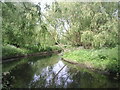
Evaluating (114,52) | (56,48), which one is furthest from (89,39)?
(56,48)

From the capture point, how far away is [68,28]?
1959cm

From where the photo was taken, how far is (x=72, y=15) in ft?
60.1

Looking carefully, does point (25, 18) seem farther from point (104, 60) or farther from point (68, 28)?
point (68, 28)

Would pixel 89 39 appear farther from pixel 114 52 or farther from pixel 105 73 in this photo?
pixel 105 73

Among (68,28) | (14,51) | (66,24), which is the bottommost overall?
(14,51)

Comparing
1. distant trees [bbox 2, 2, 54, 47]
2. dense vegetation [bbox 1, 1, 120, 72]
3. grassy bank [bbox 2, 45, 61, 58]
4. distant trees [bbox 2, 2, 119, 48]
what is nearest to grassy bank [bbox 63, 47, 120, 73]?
dense vegetation [bbox 1, 1, 120, 72]

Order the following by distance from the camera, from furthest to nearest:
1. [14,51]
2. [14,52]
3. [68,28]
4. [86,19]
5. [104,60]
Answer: [68,28] < [14,51] < [14,52] < [86,19] < [104,60]

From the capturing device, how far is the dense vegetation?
6823 millimetres

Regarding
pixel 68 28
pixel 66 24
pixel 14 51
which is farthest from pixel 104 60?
pixel 14 51

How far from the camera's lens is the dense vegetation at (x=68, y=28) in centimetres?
682

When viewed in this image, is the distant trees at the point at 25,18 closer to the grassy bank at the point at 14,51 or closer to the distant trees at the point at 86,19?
the grassy bank at the point at 14,51

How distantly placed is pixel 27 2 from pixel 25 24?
1.41 m

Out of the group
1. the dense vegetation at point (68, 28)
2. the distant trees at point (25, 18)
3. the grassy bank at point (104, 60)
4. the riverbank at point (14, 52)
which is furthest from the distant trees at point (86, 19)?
the distant trees at point (25, 18)

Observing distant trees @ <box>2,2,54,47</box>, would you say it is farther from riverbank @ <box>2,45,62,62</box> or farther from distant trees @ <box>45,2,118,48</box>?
distant trees @ <box>45,2,118,48</box>
